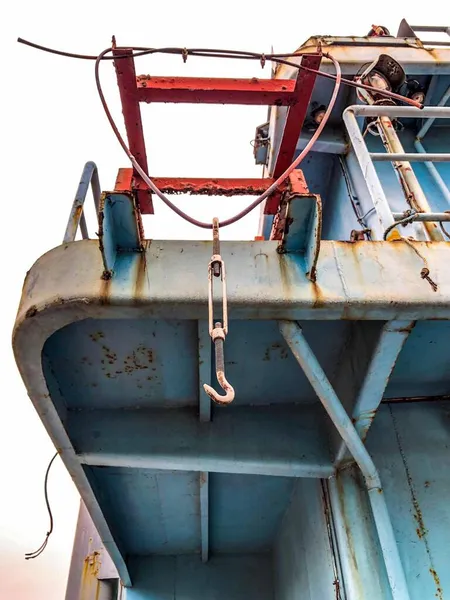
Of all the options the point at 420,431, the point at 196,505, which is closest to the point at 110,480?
the point at 196,505

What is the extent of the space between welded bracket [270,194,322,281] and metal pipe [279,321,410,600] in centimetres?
37

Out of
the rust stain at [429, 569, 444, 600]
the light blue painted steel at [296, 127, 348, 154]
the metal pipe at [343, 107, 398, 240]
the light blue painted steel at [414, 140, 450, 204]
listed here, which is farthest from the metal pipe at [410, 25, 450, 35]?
the rust stain at [429, 569, 444, 600]

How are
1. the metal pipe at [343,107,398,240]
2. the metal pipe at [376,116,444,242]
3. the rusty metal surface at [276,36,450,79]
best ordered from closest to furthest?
the metal pipe at [343,107,398,240], the metal pipe at [376,116,444,242], the rusty metal surface at [276,36,450,79]

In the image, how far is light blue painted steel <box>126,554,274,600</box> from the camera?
4805mm

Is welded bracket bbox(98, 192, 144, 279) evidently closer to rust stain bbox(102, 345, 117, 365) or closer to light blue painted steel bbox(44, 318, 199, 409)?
light blue painted steel bbox(44, 318, 199, 409)

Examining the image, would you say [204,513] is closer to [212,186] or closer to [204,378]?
[204,378]

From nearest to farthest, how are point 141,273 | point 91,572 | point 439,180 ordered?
point 141,273, point 439,180, point 91,572

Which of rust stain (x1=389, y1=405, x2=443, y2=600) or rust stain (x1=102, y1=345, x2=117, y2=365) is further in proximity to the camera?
rust stain (x1=102, y1=345, x2=117, y2=365)

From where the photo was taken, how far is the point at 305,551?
3588 mm

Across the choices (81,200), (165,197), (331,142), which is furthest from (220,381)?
(331,142)

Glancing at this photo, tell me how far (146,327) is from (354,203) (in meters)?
2.86

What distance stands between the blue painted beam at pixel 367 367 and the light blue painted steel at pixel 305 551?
0.76m

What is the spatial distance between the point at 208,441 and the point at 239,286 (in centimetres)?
132

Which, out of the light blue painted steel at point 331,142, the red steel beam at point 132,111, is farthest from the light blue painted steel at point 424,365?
the light blue painted steel at point 331,142
